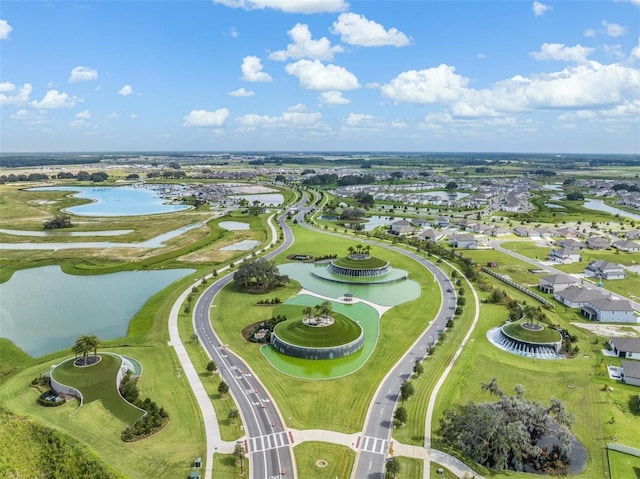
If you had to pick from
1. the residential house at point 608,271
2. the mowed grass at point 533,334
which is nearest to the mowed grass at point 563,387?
the mowed grass at point 533,334

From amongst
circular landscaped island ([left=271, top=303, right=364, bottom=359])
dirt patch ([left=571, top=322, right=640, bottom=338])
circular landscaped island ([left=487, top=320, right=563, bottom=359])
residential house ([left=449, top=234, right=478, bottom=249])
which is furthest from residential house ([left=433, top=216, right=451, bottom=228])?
circular landscaped island ([left=271, top=303, right=364, bottom=359])

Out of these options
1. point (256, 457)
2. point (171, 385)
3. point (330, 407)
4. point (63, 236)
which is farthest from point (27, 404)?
point (63, 236)

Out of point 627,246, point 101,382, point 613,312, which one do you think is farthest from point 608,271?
point 101,382

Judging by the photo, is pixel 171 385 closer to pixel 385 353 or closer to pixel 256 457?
pixel 256 457

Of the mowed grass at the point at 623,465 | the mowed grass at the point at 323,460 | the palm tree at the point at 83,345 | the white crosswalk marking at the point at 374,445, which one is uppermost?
the palm tree at the point at 83,345

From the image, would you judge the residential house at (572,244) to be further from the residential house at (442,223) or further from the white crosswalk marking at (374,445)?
the white crosswalk marking at (374,445)

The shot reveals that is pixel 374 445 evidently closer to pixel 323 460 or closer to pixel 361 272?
pixel 323 460
